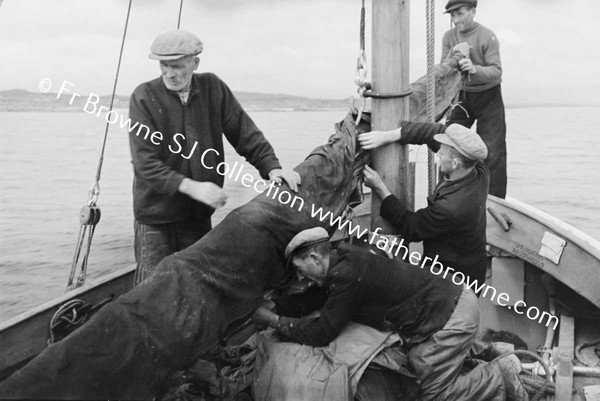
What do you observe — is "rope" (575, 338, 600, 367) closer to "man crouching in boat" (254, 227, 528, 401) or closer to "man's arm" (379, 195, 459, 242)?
"man crouching in boat" (254, 227, 528, 401)

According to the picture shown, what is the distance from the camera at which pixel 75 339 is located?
8.57 ft

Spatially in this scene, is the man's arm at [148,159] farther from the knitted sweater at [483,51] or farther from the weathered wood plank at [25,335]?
the knitted sweater at [483,51]

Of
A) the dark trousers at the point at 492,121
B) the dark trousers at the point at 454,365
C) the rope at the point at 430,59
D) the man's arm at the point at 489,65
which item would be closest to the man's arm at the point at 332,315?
the dark trousers at the point at 454,365

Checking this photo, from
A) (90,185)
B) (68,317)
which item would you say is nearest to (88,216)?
(68,317)

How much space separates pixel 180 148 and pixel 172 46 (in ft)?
1.81

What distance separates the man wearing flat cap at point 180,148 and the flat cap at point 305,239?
386 millimetres

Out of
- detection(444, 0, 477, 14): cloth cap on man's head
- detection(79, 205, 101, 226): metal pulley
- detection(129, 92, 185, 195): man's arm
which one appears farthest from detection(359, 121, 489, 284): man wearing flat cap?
detection(444, 0, 477, 14): cloth cap on man's head

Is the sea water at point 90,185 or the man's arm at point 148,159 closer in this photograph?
the man's arm at point 148,159

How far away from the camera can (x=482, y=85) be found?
6199 mm

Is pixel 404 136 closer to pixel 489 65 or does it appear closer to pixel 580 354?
pixel 580 354

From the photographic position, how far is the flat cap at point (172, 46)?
3.50 metres

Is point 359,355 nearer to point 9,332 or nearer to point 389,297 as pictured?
point 389,297

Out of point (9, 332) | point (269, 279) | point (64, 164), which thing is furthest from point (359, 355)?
point (64, 164)

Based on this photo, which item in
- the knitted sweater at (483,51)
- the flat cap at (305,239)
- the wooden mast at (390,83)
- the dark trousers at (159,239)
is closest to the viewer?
the flat cap at (305,239)
